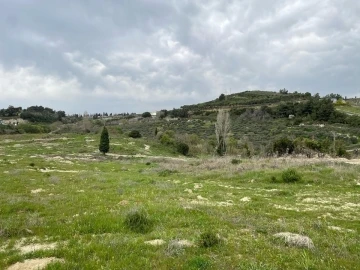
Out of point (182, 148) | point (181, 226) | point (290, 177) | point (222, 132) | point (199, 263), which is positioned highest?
point (222, 132)

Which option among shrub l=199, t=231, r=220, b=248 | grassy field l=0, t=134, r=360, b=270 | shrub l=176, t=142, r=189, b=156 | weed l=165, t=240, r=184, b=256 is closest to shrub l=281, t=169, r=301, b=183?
grassy field l=0, t=134, r=360, b=270

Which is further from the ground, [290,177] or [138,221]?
[138,221]

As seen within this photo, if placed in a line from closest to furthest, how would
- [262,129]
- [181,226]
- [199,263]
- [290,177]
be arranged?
1. [199,263]
2. [181,226]
3. [290,177]
4. [262,129]

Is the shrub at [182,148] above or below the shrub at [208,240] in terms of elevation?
below

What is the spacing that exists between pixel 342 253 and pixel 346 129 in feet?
283

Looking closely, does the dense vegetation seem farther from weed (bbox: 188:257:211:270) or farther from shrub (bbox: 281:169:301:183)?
weed (bbox: 188:257:211:270)

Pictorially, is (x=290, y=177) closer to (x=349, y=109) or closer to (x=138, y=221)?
(x=138, y=221)

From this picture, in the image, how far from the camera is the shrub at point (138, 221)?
1016 centimetres

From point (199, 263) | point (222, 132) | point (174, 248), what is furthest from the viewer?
point (222, 132)

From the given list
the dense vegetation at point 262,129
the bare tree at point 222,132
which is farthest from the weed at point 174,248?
the bare tree at point 222,132

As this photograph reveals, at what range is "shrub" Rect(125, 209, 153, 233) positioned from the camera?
400 inches

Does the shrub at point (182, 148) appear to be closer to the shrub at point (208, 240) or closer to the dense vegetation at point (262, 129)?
the dense vegetation at point (262, 129)

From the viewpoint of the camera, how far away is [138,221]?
10.4m

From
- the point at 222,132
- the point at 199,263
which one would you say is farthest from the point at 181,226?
the point at 222,132
